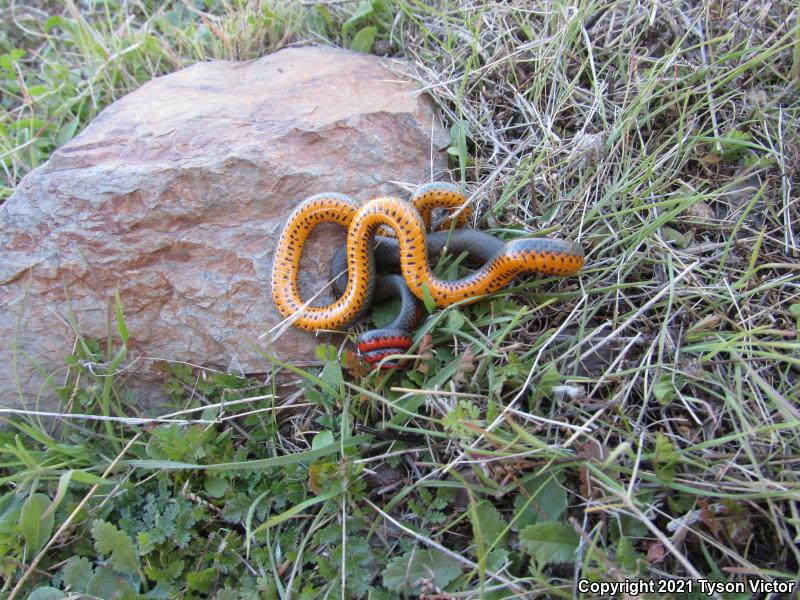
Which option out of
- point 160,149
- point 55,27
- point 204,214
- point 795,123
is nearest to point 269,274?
point 204,214

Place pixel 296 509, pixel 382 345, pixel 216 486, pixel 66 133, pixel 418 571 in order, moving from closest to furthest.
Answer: pixel 418 571
pixel 296 509
pixel 216 486
pixel 382 345
pixel 66 133

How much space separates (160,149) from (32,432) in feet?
5.97

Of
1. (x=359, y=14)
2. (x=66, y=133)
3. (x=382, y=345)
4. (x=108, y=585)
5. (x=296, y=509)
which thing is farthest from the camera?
(x=66, y=133)

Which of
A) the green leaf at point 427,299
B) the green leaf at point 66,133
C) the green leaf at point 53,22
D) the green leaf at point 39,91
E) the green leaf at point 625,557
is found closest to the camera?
the green leaf at point 625,557

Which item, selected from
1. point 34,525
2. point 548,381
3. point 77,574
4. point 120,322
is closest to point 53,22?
point 120,322

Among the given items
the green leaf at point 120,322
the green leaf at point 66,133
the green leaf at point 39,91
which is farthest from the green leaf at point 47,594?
the green leaf at point 39,91

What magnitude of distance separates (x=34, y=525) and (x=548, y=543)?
248 centimetres

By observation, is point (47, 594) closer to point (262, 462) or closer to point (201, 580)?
point (201, 580)

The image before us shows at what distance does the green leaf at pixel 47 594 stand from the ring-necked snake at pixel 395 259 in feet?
5.80

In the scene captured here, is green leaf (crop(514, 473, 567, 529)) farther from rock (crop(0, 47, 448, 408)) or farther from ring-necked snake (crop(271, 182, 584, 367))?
rock (crop(0, 47, 448, 408))

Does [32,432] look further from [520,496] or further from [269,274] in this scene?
[520,496]

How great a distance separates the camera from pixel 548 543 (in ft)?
8.13

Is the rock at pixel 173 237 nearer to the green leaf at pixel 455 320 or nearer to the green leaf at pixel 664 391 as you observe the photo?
the green leaf at pixel 455 320

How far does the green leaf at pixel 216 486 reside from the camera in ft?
9.80
